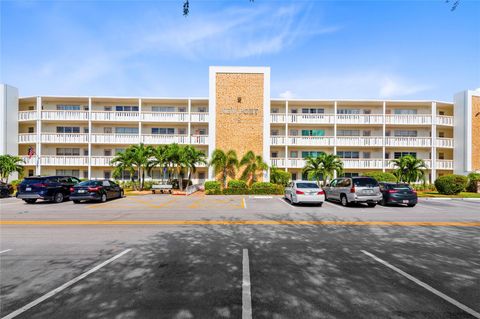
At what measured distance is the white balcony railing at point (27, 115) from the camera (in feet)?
101

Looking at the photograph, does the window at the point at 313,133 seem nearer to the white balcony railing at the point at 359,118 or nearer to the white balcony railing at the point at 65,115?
the white balcony railing at the point at 359,118

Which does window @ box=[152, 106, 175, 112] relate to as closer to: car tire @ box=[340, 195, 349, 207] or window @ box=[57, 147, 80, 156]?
window @ box=[57, 147, 80, 156]

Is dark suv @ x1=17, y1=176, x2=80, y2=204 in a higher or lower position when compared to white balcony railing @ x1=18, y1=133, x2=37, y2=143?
lower

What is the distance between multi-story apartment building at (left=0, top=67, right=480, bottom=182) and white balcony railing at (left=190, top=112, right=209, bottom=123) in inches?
5.1

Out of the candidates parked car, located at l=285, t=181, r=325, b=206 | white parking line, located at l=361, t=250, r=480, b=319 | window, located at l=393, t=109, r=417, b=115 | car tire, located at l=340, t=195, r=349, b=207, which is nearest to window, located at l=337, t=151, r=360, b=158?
window, located at l=393, t=109, r=417, b=115

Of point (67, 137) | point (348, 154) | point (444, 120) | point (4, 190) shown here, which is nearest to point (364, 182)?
point (348, 154)

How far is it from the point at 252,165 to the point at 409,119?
22.2 m

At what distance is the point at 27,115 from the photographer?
3106 cm

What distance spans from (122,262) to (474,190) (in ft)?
113

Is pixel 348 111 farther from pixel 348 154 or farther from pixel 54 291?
pixel 54 291

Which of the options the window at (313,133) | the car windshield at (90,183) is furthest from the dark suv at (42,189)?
the window at (313,133)

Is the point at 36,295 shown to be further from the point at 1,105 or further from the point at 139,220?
the point at 1,105

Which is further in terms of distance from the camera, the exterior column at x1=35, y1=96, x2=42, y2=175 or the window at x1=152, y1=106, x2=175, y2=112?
the window at x1=152, y1=106, x2=175, y2=112

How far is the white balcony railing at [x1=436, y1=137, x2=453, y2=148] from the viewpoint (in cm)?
3098
